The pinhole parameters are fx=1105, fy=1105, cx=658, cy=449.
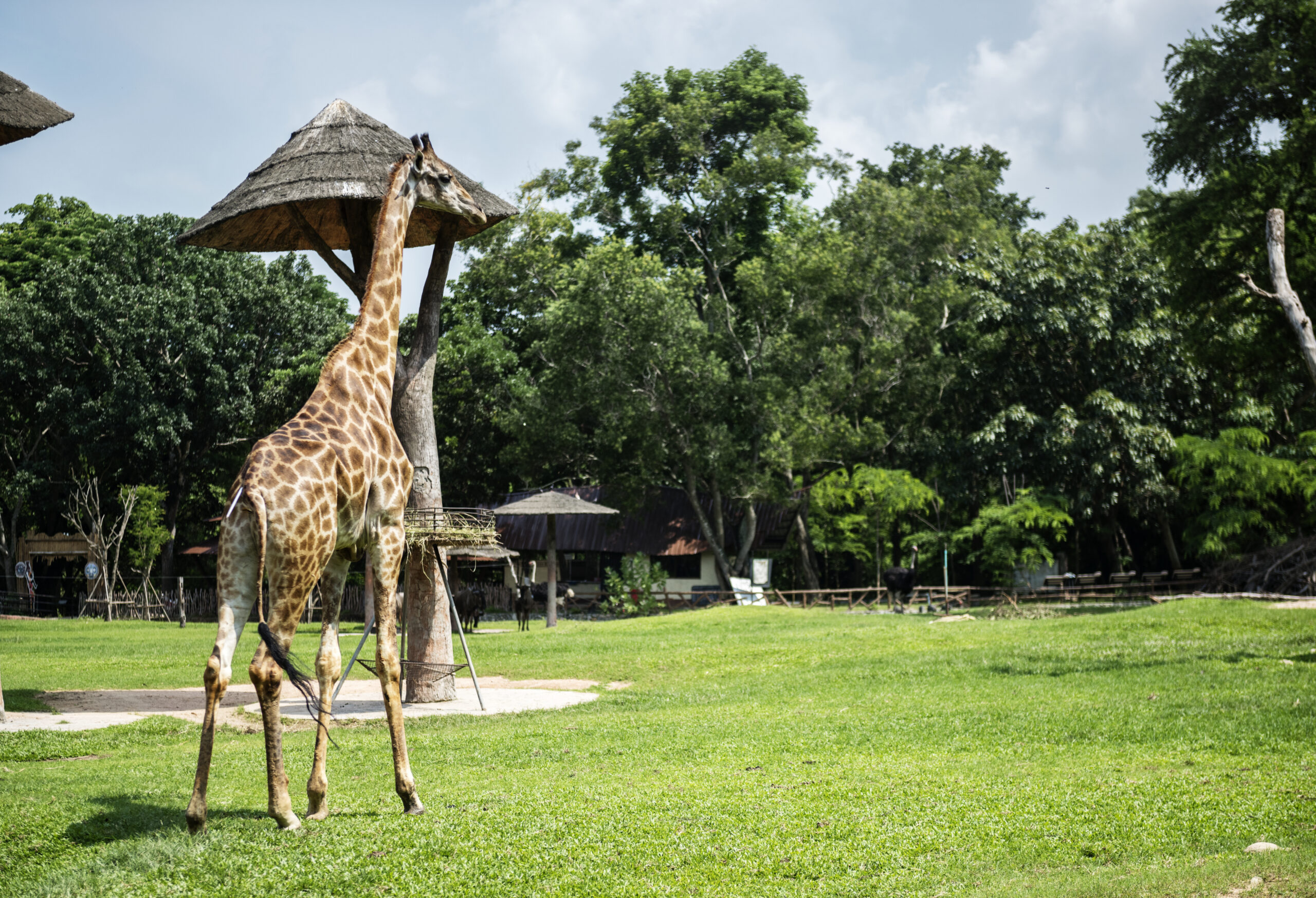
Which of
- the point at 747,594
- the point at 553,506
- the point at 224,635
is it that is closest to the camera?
the point at 224,635

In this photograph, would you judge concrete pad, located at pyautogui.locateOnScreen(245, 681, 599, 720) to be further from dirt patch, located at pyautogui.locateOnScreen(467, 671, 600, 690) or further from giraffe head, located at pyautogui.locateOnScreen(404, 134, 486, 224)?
giraffe head, located at pyautogui.locateOnScreen(404, 134, 486, 224)

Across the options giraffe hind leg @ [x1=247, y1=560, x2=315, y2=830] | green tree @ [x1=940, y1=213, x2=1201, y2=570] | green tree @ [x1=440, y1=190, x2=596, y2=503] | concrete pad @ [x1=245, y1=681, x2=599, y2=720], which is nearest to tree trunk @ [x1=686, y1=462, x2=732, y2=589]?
green tree @ [x1=440, y1=190, x2=596, y2=503]

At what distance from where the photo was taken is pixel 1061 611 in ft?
92.7

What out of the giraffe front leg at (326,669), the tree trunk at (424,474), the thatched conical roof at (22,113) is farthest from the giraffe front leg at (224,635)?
the thatched conical roof at (22,113)

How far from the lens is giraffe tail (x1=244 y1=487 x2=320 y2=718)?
6430 mm

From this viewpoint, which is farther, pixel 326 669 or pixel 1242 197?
pixel 1242 197

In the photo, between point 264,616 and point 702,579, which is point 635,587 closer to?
point 702,579

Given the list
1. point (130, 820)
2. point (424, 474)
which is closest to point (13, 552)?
point (424, 474)

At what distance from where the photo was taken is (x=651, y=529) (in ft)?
141

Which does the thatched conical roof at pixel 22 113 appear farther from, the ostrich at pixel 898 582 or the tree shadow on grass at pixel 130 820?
the ostrich at pixel 898 582

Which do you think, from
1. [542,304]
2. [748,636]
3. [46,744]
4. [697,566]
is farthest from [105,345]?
[46,744]

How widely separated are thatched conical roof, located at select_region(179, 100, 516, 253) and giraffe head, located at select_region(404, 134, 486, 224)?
3123 mm

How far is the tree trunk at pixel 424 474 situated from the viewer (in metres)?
14.6

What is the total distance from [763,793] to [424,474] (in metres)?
8.02
